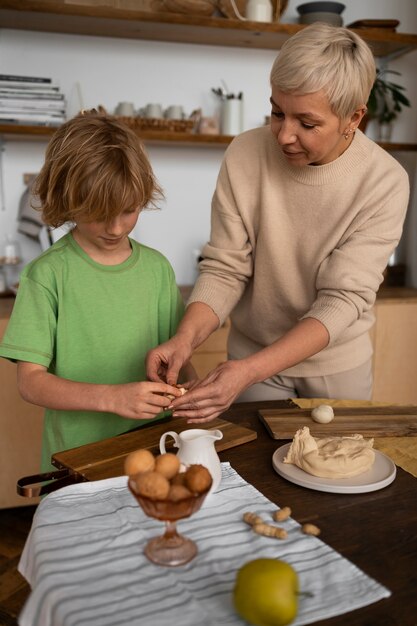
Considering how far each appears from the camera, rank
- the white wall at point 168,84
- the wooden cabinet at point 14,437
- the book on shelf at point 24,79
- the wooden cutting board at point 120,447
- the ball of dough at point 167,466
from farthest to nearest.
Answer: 1. the white wall at point 168,84
2. the book on shelf at point 24,79
3. the wooden cabinet at point 14,437
4. the wooden cutting board at point 120,447
5. the ball of dough at point 167,466

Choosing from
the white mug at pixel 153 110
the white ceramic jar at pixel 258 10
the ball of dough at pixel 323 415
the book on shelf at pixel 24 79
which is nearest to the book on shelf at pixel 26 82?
the book on shelf at pixel 24 79

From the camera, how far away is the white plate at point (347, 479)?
1.13 meters

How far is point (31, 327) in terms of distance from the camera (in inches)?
55.0

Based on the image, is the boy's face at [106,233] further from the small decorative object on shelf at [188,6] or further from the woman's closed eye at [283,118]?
the small decorative object on shelf at [188,6]

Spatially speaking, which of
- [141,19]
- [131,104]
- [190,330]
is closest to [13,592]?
[190,330]

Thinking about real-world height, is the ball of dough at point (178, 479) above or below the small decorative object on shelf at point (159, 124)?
below

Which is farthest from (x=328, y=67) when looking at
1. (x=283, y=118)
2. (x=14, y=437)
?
(x=14, y=437)

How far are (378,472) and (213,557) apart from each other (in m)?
0.41

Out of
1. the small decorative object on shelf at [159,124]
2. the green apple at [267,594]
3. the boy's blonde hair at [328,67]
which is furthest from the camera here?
the small decorative object on shelf at [159,124]

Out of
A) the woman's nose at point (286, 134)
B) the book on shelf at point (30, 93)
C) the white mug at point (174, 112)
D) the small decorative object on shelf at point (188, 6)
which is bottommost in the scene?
the white mug at point (174, 112)

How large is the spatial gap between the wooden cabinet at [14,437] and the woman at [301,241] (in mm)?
1094

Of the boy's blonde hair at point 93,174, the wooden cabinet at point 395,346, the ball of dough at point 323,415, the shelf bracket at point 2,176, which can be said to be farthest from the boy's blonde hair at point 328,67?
the shelf bracket at point 2,176

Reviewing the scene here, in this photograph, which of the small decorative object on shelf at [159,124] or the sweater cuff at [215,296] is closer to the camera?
the sweater cuff at [215,296]

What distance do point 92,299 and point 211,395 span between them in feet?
1.30
